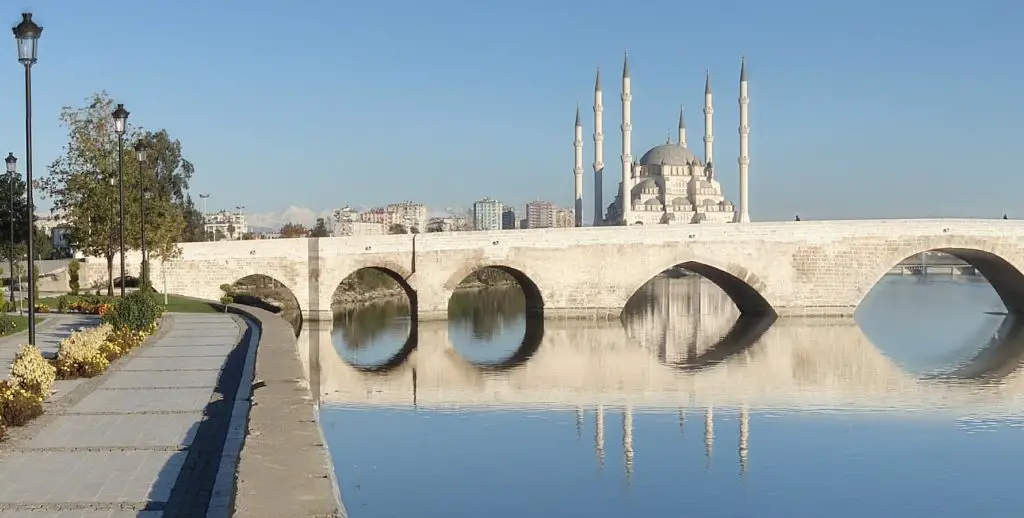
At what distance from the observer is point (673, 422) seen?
1234cm

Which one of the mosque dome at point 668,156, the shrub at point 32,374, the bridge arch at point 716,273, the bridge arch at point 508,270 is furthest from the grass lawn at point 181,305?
the mosque dome at point 668,156

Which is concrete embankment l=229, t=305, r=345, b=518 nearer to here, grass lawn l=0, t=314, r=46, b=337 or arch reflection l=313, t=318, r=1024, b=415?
arch reflection l=313, t=318, r=1024, b=415

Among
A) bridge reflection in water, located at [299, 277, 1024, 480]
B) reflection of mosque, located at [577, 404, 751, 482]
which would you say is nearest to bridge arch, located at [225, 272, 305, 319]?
bridge reflection in water, located at [299, 277, 1024, 480]

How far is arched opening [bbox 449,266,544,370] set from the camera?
65.3 ft

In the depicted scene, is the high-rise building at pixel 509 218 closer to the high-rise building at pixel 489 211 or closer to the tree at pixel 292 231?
the high-rise building at pixel 489 211

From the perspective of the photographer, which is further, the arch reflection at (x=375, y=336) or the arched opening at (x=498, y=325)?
the arched opening at (x=498, y=325)

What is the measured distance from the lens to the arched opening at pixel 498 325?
65.3 feet

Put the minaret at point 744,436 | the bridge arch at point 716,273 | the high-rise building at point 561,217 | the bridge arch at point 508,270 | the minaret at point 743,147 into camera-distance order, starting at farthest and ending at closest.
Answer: the high-rise building at point 561,217
the minaret at point 743,147
the bridge arch at point 716,273
the bridge arch at point 508,270
the minaret at point 744,436

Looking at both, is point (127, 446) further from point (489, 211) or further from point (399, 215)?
point (489, 211)

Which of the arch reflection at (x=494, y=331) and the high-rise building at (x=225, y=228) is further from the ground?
the high-rise building at (x=225, y=228)

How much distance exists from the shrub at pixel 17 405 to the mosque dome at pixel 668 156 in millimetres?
65204

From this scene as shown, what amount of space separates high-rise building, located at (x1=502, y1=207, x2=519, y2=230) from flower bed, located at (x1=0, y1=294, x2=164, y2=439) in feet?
391

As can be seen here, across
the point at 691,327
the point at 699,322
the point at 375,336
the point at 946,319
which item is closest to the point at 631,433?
the point at 375,336

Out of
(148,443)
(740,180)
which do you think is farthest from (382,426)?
(740,180)
